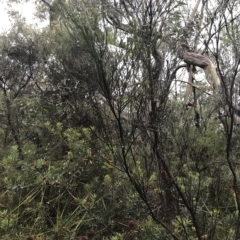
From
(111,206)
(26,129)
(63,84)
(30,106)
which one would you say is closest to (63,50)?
(63,84)

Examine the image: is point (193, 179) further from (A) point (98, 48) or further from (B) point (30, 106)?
(B) point (30, 106)

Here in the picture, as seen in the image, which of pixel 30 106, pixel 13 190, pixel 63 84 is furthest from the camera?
pixel 30 106

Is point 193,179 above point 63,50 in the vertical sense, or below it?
below

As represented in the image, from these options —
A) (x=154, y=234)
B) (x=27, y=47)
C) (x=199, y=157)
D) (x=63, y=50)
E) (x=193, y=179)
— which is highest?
(x=27, y=47)

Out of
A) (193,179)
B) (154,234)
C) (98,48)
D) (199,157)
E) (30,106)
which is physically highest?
(98,48)

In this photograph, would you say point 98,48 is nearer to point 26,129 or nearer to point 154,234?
point 154,234

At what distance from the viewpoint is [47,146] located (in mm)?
4844

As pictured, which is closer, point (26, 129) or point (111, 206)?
point (111, 206)

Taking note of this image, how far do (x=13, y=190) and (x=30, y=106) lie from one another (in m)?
1.82

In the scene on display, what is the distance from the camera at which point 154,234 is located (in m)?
3.38

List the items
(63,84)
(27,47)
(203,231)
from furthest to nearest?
(27,47) → (63,84) → (203,231)

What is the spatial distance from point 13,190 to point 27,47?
3476mm

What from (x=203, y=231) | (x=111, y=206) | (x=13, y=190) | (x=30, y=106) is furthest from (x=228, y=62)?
(x=30, y=106)

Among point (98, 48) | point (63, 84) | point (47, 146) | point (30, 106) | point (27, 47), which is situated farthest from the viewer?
point (27, 47)
